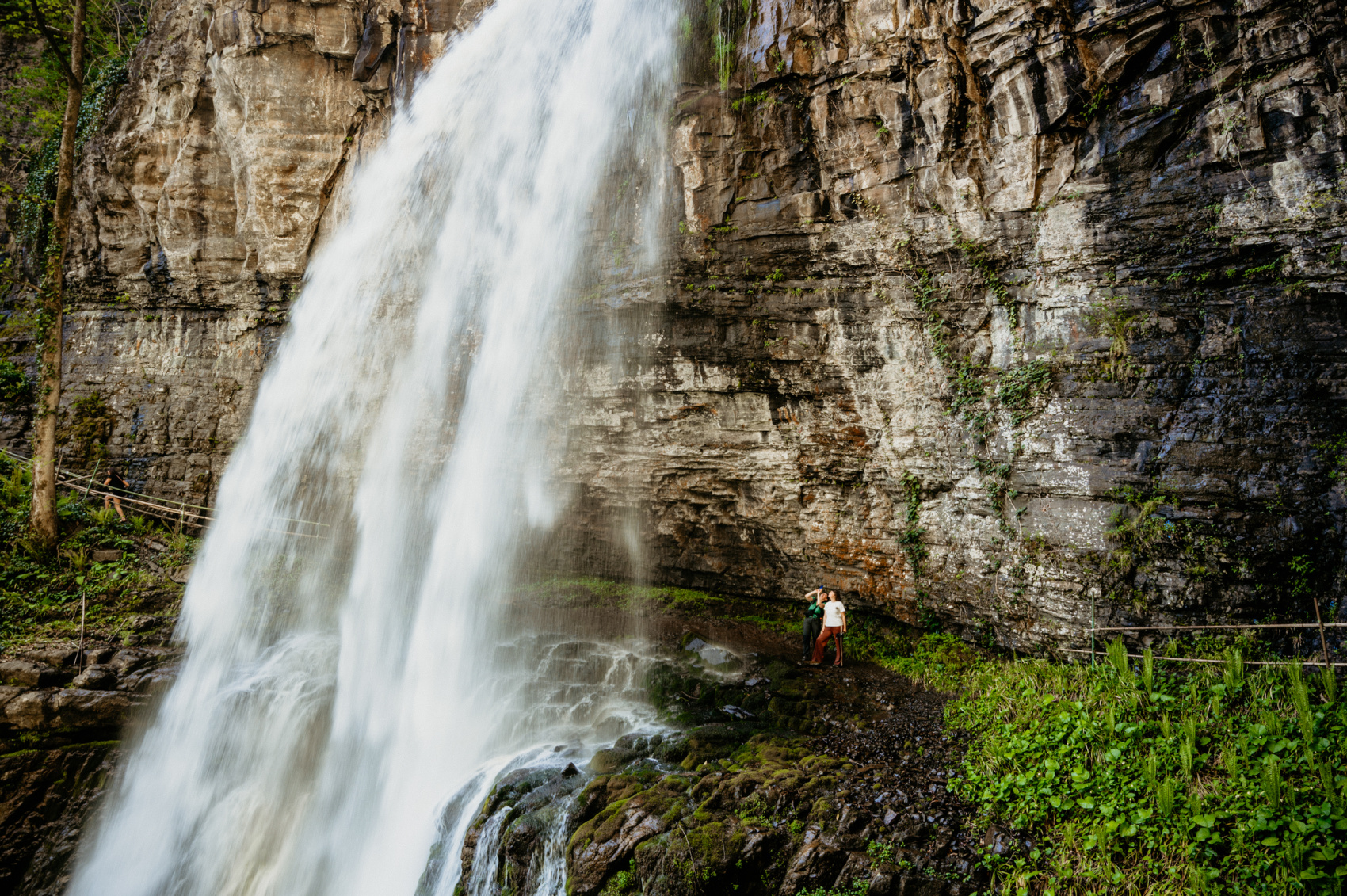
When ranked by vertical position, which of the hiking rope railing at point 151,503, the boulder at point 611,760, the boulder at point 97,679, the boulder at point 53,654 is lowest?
the boulder at point 611,760

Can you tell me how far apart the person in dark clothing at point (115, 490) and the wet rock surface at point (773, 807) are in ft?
35.3

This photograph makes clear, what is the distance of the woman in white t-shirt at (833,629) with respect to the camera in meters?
9.05

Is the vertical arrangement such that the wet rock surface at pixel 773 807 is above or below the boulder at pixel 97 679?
below

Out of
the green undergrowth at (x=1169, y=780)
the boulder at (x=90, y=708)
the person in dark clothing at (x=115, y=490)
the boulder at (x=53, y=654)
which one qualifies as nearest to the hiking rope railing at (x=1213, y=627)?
the green undergrowth at (x=1169, y=780)

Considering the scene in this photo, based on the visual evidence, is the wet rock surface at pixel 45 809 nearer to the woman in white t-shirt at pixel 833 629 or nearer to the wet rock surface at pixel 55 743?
the wet rock surface at pixel 55 743

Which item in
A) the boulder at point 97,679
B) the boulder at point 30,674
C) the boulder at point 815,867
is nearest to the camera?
the boulder at point 815,867

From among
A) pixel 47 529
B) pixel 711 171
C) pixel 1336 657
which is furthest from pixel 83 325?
pixel 1336 657

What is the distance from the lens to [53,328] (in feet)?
36.6

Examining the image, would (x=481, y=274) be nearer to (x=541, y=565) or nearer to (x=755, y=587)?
(x=541, y=565)

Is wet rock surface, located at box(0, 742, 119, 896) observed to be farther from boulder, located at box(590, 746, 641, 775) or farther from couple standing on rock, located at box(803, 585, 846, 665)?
couple standing on rock, located at box(803, 585, 846, 665)

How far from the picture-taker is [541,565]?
11977mm

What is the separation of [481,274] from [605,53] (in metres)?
4.49

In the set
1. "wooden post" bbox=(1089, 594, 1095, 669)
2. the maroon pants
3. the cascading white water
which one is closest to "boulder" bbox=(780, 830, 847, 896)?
the cascading white water

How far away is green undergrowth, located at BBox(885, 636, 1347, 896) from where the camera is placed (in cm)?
447
